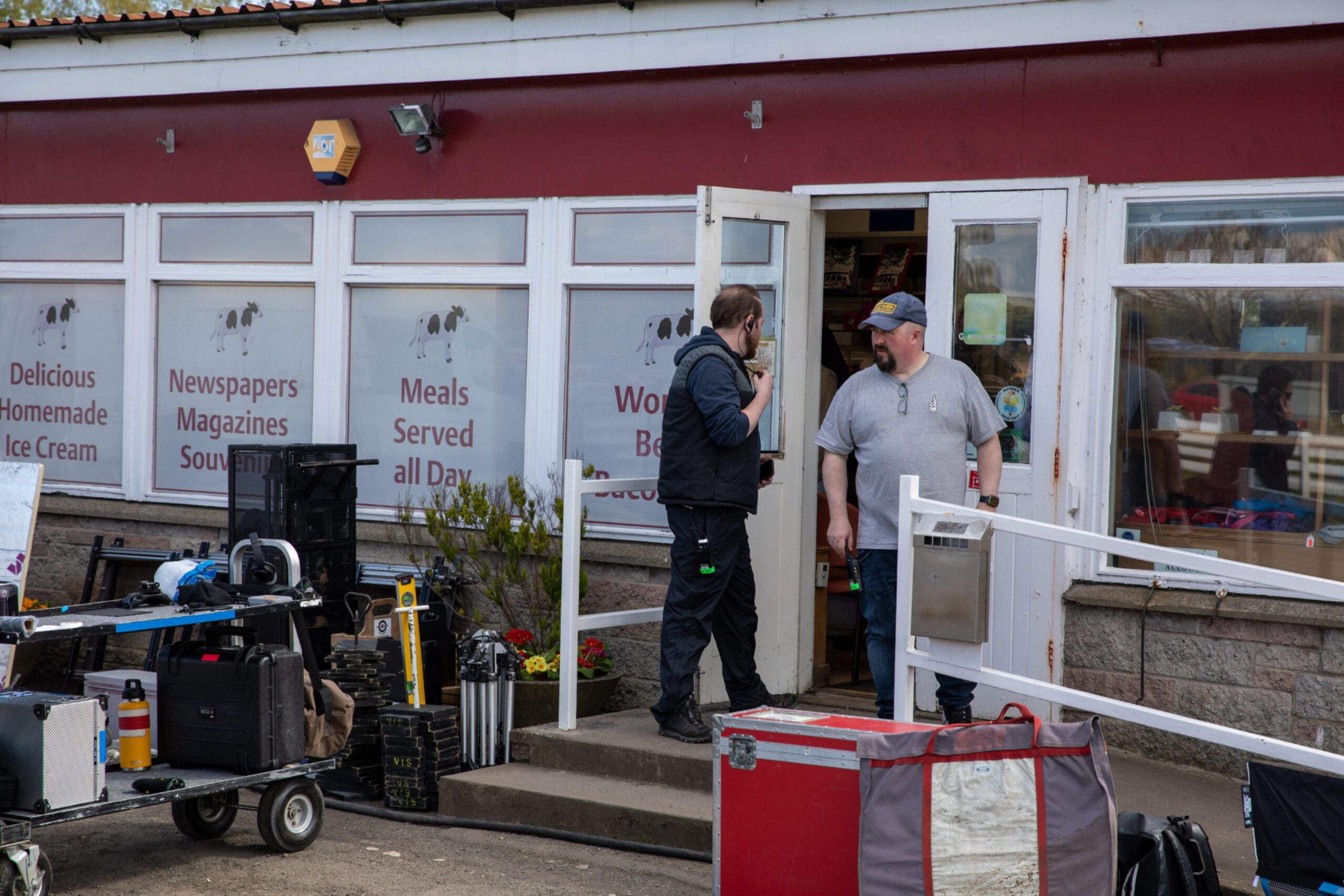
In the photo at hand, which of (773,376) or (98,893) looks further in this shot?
(773,376)

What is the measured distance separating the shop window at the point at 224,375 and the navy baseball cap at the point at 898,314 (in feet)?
14.0

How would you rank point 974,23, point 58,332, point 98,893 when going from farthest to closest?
point 58,332
point 974,23
point 98,893

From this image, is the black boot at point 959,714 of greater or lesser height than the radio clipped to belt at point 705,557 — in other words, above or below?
below

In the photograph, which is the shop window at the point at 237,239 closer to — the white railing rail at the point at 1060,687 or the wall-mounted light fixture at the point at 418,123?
the wall-mounted light fixture at the point at 418,123

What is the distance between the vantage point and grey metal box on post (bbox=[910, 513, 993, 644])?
198 inches

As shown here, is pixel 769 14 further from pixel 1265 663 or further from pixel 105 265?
pixel 105 265

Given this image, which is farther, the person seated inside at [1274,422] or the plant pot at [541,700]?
the plant pot at [541,700]

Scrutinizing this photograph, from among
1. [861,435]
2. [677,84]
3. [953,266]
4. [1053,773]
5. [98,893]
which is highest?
[677,84]

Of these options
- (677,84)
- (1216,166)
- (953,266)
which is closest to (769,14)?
(677,84)

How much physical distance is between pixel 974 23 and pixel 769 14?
1.08 meters

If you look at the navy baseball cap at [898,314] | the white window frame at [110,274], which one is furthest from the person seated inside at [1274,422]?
the white window frame at [110,274]

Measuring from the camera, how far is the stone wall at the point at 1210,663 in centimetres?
603

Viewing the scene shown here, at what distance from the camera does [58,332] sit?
966 cm

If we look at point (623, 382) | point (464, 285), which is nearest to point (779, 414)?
point (623, 382)
